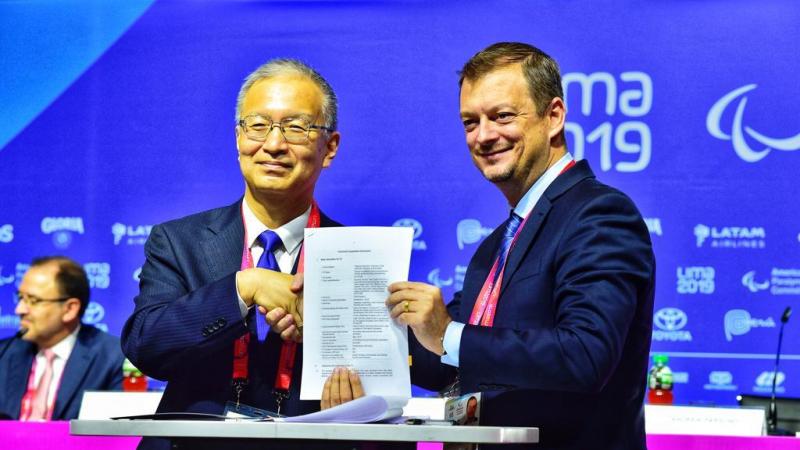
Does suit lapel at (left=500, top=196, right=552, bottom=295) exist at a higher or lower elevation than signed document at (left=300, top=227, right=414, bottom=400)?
higher

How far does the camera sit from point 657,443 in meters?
4.25

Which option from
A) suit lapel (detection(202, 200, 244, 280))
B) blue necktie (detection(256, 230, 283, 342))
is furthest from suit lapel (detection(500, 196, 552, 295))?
suit lapel (detection(202, 200, 244, 280))

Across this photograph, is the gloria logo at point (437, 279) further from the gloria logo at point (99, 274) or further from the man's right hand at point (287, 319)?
the man's right hand at point (287, 319)

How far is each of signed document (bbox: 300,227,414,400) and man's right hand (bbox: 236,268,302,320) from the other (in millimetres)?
136

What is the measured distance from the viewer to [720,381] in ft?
23.3

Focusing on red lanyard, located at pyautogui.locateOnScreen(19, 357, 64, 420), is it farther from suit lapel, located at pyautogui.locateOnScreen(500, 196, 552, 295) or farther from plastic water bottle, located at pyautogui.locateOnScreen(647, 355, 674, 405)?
suit lapel, located at pyautogui.locateOnScreen(500, 196, 552, 295)

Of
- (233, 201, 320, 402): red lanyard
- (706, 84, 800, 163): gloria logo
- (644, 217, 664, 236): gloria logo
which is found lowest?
(233, 201, 320, 402): red lanyard

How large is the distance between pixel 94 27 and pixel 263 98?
500 centimetres

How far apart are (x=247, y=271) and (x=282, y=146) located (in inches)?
16.4

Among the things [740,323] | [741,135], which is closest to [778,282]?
[740,323]

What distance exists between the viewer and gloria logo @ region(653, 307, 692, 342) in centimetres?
712

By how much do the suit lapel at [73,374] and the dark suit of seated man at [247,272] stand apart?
160 inches

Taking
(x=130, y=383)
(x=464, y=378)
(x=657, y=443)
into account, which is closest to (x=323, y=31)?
(x=130, y=383)

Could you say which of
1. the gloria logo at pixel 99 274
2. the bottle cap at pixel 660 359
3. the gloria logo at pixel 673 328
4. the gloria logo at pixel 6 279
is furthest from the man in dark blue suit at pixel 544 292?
the gloria logo at pixel 6 279
